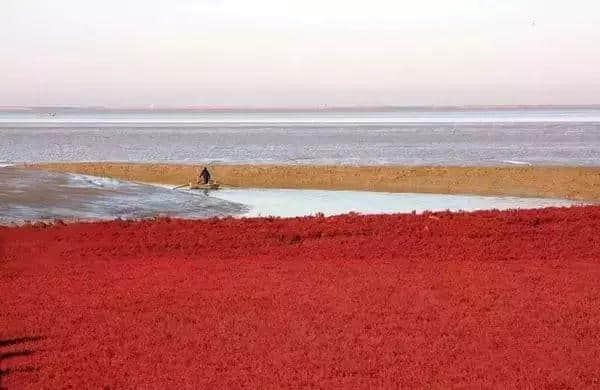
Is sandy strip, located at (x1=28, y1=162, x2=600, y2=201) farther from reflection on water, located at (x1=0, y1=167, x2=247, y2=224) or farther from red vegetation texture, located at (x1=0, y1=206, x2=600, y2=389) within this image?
red vegetation texture, located at (x1=0, y1=206, x2=600, y2=389)

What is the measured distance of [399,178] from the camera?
1495 inches

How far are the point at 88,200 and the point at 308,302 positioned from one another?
17.4 metres

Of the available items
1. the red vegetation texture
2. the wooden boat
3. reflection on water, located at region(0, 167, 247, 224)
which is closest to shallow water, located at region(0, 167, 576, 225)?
reflection on water, located at region(0, 167, 247, 224)

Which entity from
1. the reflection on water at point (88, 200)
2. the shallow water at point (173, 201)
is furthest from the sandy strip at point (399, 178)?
the reflection on water at point (88, 200)

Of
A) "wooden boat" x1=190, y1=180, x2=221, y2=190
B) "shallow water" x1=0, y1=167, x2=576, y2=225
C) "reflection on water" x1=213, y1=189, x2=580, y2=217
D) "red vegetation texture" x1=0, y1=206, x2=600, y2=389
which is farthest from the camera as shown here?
"wooden boat" x1=190, y1=180, x2=221, y2=190

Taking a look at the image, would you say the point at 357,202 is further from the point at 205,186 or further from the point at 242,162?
the point at 242,162

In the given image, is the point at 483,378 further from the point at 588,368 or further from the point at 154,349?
the point at 154,349

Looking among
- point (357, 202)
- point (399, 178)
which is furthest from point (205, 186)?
point (399, 178)

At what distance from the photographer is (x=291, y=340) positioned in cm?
1127

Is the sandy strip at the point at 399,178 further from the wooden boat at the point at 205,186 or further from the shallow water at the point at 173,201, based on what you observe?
the shallow water at the point at 173,201

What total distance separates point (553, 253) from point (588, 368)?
8.72m

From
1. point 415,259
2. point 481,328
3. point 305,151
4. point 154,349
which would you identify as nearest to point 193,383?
point 154,349

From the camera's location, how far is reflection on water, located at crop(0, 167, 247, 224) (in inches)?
1045

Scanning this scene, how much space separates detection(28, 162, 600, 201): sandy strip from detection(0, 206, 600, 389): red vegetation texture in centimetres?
1283
